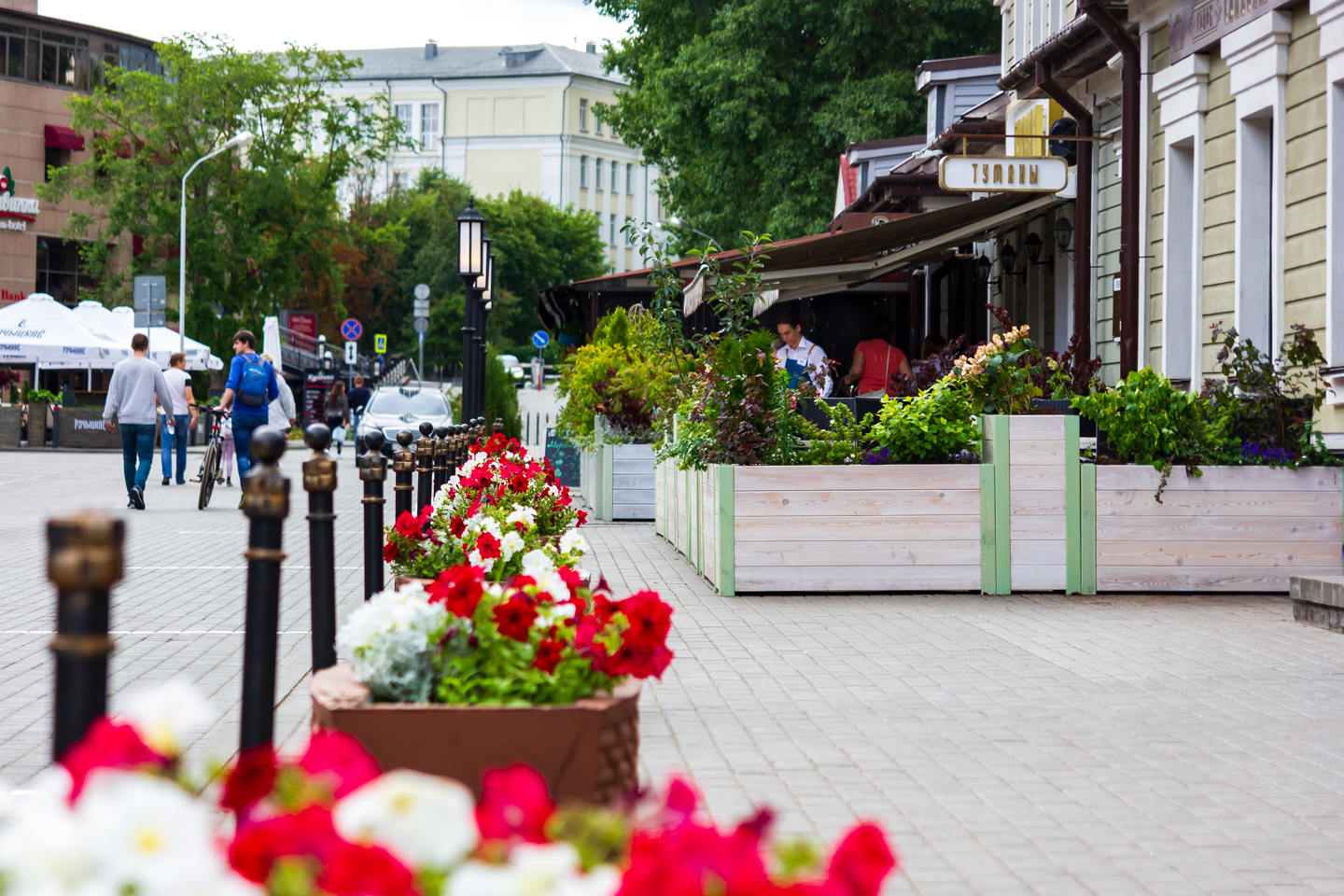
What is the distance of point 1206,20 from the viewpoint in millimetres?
13625

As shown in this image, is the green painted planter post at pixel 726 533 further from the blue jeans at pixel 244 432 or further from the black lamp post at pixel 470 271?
the black lamp post at pixel 470 271

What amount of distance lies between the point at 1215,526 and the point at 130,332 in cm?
3253

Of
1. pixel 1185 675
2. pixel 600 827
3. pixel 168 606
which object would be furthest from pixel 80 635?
pixel 168 606

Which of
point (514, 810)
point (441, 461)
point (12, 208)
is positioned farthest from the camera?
point (12, 208)

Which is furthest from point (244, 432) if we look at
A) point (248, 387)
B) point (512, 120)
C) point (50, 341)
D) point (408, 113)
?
point (408, 113)

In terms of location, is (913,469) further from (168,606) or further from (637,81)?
(637,81)

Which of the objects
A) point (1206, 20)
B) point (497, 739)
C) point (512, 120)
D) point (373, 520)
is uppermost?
point (512, 120)

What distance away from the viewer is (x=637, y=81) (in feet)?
135

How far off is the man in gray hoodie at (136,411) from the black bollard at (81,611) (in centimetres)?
1550

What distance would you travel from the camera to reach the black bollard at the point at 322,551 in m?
5.02

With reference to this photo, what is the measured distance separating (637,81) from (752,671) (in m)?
35.2

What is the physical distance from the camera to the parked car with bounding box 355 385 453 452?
30250mm

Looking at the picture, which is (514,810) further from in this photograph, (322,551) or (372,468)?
(372,468)

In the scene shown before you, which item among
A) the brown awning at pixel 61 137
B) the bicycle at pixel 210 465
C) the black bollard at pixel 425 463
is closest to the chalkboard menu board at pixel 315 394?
the brown awning at pixel 61 137
